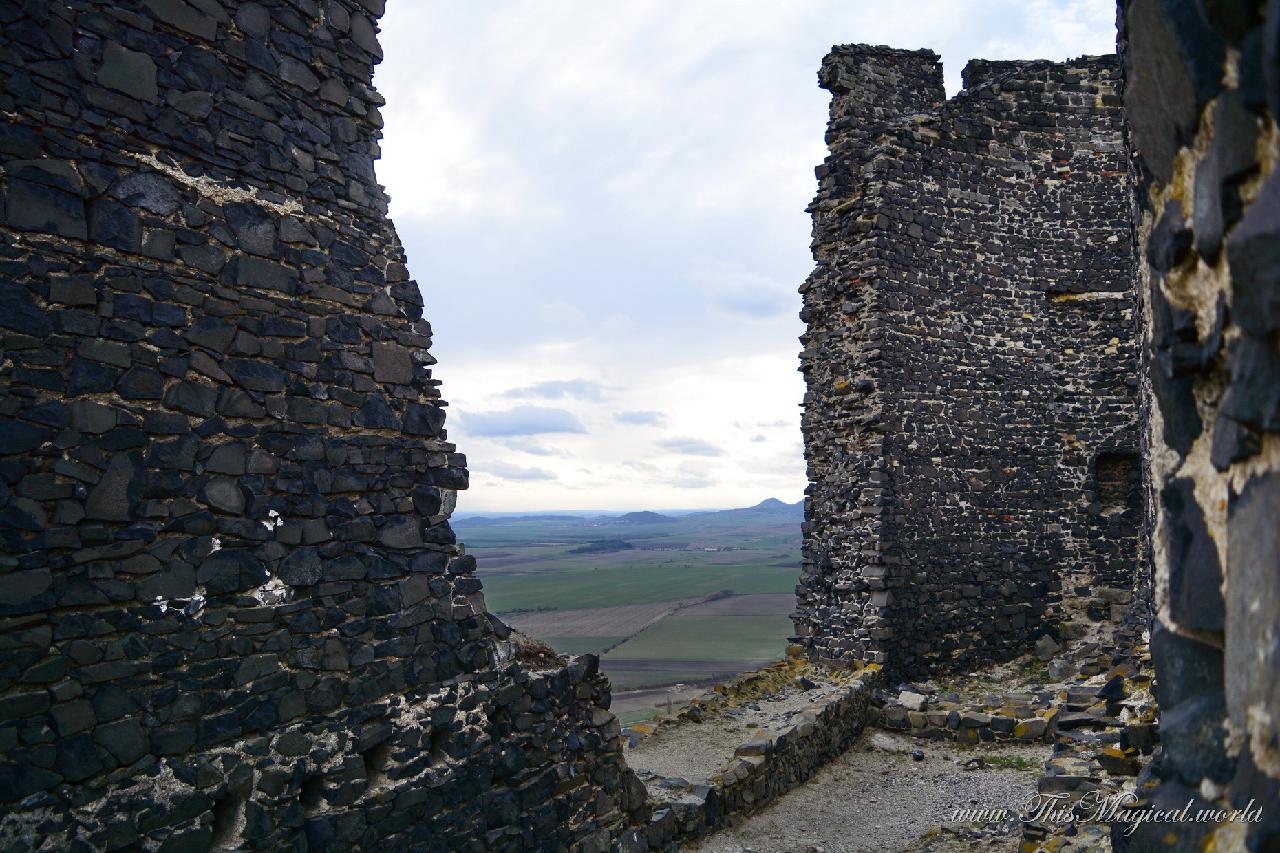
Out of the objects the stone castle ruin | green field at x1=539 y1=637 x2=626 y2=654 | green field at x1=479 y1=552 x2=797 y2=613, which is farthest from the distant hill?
the stone castle ruin

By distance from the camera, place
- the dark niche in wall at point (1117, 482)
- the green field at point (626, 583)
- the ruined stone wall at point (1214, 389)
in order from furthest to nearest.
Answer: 1. the green field at point (626, 583)
2. the dark niche in wall at point (1117, 482)
3. the ruined stone wall at point (1214, 389)

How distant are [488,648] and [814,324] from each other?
837 centimetres

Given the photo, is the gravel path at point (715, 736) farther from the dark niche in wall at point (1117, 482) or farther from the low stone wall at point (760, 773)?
the dark niche in wall at point (1117, 482)

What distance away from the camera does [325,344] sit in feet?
16.9

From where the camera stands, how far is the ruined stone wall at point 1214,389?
57.2 inches

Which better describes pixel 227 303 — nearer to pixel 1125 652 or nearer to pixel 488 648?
pixel 488 648

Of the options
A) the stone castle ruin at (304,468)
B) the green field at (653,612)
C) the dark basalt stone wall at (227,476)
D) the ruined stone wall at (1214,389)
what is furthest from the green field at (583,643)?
the ruined stone wall at (1214,389)

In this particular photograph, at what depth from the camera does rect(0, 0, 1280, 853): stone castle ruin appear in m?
1.68

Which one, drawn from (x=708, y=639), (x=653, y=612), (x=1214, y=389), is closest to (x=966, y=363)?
(x=1214, y=389)

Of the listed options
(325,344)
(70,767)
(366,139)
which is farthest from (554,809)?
(366,139)

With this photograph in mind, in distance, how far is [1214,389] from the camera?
5.85ft

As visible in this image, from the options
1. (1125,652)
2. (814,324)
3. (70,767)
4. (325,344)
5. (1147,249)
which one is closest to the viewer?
(1147,249)

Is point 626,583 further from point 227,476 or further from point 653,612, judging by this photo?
point 227,476

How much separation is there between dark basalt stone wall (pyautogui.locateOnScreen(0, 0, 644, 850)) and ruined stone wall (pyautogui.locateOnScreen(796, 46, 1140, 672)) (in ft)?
23.8
